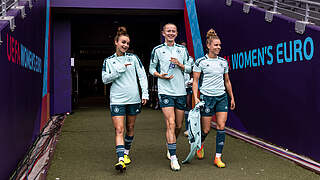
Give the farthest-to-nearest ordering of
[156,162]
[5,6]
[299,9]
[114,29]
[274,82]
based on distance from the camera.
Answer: [114,29] < [299,9] < [274,82] < [156,162] < [5,6]

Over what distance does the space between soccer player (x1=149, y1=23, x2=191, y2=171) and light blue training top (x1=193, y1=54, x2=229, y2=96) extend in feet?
0.62

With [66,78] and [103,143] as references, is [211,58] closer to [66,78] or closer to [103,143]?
[103,143]

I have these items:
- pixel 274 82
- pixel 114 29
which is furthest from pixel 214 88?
pixel 114 29

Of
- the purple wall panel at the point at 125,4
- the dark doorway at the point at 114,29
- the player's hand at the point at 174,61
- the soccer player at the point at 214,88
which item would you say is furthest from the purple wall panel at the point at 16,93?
the dark doorway at the point at 114,29

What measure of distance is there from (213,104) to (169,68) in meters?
0.69

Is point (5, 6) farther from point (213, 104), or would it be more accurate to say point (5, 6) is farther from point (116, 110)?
point (213, 104)

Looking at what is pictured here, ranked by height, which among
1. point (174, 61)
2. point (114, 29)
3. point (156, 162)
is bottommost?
point (156, 162)

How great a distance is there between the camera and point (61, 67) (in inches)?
408

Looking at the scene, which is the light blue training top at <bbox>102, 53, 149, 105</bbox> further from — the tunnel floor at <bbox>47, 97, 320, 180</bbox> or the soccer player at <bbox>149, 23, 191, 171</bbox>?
the tunnel floor at <bbox>47, 97, 320, 180</bbox>

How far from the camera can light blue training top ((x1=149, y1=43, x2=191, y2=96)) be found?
3.97 meters

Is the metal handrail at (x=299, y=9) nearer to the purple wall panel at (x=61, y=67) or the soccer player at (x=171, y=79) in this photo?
the soccer player at (x=171, y=79)

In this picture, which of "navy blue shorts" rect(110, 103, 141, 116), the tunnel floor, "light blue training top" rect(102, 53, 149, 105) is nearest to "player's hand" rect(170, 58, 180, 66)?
"light blue training top" rect(102, 53, 149, 105)

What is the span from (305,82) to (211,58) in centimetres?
127

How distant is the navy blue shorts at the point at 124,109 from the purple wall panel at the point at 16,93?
110 cm
